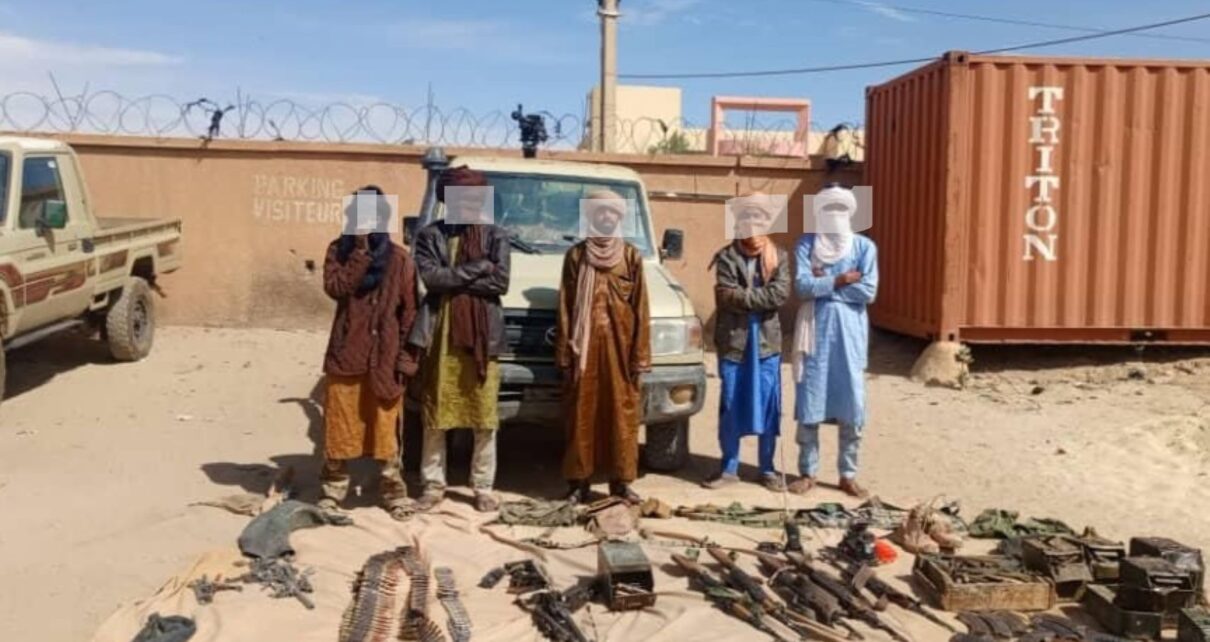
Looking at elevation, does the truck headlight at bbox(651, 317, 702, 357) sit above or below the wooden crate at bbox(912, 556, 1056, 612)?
above

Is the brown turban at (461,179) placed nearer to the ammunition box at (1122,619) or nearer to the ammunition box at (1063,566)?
the ammunition box at (1063,566)

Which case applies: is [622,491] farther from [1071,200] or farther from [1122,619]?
[1071,200]

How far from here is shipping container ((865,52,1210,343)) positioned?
364 inches

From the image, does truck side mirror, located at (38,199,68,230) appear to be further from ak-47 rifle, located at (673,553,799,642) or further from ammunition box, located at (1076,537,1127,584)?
ammunition box, located at (1076,537,1127,584)

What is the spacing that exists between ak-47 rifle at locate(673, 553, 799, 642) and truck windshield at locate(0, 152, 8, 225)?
18.2ft

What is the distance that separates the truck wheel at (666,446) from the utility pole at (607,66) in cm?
619

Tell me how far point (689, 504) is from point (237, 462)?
9.35 feet

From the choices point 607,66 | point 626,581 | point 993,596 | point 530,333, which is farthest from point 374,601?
point 607,66

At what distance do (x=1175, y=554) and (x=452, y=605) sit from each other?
297 centimetres

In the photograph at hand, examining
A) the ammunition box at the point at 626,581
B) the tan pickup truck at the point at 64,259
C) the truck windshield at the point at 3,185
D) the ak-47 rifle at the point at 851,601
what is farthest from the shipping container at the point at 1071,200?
the truck windshield at the point at 3,185

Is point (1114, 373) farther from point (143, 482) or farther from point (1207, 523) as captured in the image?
point (143, 482)

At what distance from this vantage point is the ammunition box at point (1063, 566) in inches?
183

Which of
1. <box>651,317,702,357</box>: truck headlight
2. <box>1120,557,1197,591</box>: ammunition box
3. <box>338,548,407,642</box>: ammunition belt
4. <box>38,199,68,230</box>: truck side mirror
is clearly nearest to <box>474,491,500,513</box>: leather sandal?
<box>338,548,407,642</box>: ammunition belt

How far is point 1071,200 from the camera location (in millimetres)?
9289
